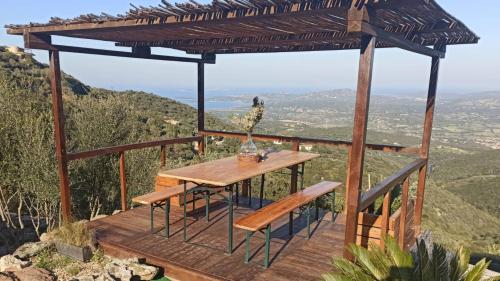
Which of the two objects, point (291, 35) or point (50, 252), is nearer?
point (50, 252)

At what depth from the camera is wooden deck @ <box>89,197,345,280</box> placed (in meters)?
3.55

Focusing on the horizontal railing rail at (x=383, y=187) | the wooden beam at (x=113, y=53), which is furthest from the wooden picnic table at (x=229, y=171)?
the wooden beam at (x=113, y=53)

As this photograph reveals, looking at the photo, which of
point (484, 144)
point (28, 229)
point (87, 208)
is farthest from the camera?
point (484, 144)

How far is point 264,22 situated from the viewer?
12.1 ft

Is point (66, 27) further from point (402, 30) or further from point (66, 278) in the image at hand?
point (402, 30)

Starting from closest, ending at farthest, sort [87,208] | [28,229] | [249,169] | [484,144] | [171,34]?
[249,169] → [171,34] → [28,229] → [87,208] → [484,144]

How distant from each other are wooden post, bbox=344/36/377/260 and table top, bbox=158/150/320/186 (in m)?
1.14

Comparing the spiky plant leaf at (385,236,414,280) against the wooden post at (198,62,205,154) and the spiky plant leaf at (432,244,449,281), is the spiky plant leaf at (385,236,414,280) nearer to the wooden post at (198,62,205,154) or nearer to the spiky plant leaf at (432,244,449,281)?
the spiky plant leaf at (432,244,449,281)

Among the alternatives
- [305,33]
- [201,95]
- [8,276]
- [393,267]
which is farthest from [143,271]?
[201,95]

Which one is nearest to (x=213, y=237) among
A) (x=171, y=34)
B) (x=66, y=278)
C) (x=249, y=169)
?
(x=249, y=169)

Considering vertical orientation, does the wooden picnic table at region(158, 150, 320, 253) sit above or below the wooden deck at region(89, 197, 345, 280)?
above

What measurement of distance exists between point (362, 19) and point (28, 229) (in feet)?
27.6

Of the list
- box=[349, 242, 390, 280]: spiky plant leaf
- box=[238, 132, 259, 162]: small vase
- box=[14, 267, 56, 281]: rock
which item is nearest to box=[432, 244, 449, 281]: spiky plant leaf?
box=[349, 242, 390, 280]: spiky plant leaf

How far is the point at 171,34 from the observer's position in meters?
→ 4.70
